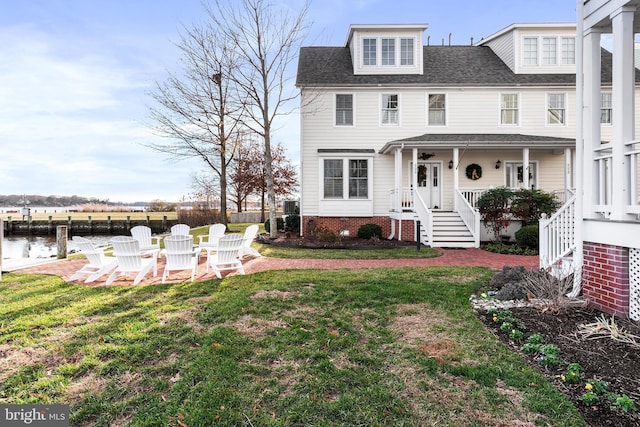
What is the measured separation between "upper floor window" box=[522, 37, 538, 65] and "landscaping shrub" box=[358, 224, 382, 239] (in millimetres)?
10769

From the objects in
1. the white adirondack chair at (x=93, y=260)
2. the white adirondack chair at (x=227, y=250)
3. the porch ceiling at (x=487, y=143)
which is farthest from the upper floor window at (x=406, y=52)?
the white adirondack chair at (x=93, y=260)

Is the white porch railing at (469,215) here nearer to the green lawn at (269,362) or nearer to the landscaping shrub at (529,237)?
the landscaping shrub at (529,237)

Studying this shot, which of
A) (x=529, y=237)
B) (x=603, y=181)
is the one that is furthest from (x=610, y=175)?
(x=529, y=237)

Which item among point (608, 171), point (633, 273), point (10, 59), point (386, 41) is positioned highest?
point (386, 41)

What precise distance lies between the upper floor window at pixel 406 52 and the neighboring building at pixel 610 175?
35.7 ft

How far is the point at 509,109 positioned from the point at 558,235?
10872 mm

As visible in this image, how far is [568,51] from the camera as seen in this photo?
50.8ft

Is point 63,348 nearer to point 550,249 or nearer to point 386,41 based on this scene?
point 550,249

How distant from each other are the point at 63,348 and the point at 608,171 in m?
7.77

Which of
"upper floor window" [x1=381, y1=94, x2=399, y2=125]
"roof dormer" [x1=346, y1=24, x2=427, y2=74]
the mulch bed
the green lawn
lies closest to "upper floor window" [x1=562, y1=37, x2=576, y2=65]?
"roof dormer" [x1=346, y1=24, x2=427, y2=74]

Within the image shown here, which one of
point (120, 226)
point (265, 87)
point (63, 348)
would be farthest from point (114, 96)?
point (120, 226)

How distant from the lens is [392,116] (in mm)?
15109

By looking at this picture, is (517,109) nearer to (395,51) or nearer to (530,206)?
(530,206)

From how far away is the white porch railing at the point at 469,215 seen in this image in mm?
11766
